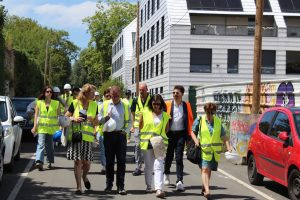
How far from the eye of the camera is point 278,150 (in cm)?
884

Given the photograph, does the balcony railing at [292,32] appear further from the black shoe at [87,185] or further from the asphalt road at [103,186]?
the black shoe at [87,185]

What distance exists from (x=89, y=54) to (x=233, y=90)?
69897 millimetres

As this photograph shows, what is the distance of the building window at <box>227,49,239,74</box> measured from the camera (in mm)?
38125

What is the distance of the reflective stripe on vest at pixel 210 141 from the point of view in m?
8.64

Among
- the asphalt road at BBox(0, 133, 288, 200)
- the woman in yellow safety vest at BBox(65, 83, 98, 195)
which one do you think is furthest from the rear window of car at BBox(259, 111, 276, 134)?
the woman in yellow safety vest at BBox(65, 83, 98, 195)

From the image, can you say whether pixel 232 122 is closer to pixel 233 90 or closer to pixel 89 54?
pixel 233 90

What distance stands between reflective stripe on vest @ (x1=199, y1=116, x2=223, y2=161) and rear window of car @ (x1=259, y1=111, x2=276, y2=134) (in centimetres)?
142

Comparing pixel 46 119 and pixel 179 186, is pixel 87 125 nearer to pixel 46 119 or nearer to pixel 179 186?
pixel 179 186

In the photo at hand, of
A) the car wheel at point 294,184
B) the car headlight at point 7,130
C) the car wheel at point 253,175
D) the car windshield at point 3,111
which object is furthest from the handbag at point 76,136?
the car windshield at point 3,111

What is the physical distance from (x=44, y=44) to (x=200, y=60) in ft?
154

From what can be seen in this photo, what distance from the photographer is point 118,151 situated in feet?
29.4

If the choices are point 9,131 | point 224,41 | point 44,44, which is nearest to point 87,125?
point 9,131

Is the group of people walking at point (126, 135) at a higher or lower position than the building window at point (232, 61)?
lower

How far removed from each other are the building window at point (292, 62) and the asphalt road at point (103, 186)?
27.3 meters
